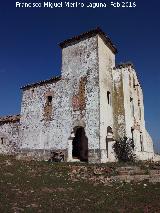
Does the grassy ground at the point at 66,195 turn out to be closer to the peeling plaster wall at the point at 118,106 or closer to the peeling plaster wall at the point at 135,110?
the peeling plaster wall at the point at 118,106

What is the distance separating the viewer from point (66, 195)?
11133mm

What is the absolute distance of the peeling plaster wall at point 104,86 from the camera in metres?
19.3

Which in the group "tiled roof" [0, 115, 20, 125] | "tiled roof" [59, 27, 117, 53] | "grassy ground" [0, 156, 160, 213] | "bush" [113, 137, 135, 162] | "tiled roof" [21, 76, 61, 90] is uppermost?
"tiled roof" [59, 27, 117, 53]

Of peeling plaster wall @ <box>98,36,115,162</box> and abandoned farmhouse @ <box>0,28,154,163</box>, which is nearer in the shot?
peeling plaster wall @ <box>98,36,115,162</box>

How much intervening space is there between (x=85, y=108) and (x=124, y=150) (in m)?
4.51

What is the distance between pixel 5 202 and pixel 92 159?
32.8 feet

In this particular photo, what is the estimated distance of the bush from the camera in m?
20.2

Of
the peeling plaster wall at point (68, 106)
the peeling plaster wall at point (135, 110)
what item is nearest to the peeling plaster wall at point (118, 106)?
the peeling plaster wall at point (135, 110)

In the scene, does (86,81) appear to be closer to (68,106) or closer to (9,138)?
(68,106)

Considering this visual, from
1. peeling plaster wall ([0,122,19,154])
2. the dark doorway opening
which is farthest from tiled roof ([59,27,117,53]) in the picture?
peeling plaster wall ([0,122,19,154])

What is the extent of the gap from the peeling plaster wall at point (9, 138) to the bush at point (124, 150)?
1020 cm

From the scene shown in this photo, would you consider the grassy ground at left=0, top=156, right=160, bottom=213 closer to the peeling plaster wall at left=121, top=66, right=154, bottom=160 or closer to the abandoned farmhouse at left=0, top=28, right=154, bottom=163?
the abandoned farmhouse at left=0, top=28, right=154, bottom=163

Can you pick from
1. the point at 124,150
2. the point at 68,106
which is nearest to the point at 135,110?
the point at 124,150

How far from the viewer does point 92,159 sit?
18875 mm
